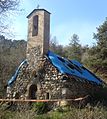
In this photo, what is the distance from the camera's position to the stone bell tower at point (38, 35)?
27.9 metres

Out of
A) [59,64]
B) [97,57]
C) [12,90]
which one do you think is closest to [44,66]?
[59,64]

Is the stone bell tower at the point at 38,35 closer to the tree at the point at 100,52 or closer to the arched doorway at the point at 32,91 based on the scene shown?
the arched doorway at the point at 32,91

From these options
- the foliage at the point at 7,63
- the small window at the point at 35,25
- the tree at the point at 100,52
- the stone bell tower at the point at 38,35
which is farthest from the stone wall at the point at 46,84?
the foliage at the point at 7,63

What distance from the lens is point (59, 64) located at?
86.6ft

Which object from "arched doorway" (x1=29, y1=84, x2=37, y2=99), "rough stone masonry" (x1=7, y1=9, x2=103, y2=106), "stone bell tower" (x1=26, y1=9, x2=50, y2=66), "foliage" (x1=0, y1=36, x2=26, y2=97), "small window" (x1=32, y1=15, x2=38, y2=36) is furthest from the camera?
"foliage" (x1=0, y1=36, x2=26, y2=97)

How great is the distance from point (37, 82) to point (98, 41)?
1099 centimetres

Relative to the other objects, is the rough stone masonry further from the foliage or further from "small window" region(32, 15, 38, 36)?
the foliage

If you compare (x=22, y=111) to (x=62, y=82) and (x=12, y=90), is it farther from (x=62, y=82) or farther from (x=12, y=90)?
(x=12, y=90)

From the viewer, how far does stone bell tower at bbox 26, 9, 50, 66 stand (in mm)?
27938

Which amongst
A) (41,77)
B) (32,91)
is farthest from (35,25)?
(32,91)

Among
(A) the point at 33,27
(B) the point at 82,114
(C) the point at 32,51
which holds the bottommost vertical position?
(B) the point at 82,114

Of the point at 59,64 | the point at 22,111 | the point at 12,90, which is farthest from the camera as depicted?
the point at 12,90

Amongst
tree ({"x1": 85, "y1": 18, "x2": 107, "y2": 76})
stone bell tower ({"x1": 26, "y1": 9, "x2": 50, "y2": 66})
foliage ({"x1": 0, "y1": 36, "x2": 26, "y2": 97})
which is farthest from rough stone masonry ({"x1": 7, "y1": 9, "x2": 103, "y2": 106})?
foliage ({"x1": 0, "y1": 36, "x2": 26, "y2": 97})

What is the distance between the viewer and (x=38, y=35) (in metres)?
28.3
